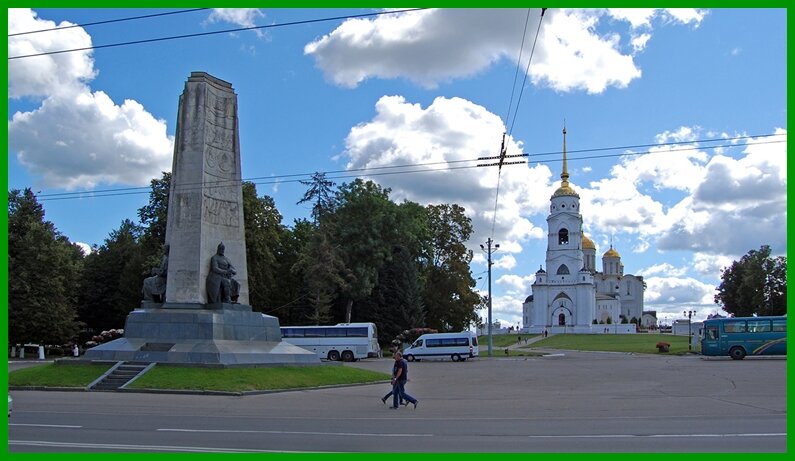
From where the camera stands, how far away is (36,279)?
5097cm

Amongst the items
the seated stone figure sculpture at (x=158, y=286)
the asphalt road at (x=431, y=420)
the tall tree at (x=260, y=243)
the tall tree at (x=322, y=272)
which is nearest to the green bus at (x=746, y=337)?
the asphalt road at (x=431, y=420)

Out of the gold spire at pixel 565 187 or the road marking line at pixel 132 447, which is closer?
the road marking line at pixel 132 447

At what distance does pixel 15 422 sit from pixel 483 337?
95649 mm

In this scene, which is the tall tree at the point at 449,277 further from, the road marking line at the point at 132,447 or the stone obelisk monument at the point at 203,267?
the road marking line at the point at 132,447

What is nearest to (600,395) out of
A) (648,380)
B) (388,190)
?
(648,380)

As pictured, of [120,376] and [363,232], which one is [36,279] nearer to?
[363,232]

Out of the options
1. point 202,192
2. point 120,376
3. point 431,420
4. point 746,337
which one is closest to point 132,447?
point 431,420

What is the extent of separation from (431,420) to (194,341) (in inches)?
507

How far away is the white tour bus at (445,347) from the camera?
50500 millimetres

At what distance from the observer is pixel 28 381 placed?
23.8 metres

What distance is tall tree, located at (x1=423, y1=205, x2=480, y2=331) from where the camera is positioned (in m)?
Answer: 68.3

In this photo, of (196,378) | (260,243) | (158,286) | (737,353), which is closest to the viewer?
(196,378)

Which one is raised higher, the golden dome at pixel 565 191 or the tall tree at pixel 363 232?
the golden dome at pixel 565 191

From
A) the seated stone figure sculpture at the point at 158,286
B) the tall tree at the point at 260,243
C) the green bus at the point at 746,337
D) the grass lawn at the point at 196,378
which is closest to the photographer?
the grass lawn at the point at 196,378
